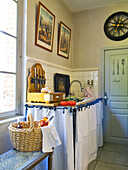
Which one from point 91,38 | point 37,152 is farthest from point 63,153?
point 91,38

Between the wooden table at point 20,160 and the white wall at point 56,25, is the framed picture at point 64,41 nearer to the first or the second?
the white wall at point 56,25

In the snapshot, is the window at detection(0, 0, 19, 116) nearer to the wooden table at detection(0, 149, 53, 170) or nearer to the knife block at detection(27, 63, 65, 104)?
the knife block at detection(27, 63, 65, 104)

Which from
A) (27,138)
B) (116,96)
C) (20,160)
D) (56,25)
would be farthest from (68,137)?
(56,25)

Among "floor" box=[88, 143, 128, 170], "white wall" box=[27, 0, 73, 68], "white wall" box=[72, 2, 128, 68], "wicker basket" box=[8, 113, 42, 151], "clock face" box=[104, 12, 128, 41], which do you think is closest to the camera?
"wicker basket" box=[8, 113, 42, 151]

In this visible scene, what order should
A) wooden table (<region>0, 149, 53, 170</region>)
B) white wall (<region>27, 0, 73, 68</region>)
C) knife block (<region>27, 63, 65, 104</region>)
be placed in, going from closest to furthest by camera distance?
wooden table (<region>0, 149, 53, 170</region>) → knife block (<region>27, 63, 65, 104</region>) → white wall (<region>27, 0, 73, 68</region>)

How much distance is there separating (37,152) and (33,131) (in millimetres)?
201

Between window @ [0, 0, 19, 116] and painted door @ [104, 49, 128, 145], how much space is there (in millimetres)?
2099

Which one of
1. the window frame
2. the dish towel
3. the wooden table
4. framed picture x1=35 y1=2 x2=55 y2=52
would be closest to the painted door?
framed picture x1=35 y1=2 x2=55 y2=52

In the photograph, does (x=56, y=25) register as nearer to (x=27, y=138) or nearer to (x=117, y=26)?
(x=117, y=26)

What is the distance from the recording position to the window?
6.61ft

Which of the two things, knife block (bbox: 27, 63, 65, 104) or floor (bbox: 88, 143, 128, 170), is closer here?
knife block (bbox: 27, 63, 65, 104)

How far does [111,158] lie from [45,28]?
7.82ft

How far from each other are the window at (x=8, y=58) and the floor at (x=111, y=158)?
4.90 ft

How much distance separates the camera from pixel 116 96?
355cm
